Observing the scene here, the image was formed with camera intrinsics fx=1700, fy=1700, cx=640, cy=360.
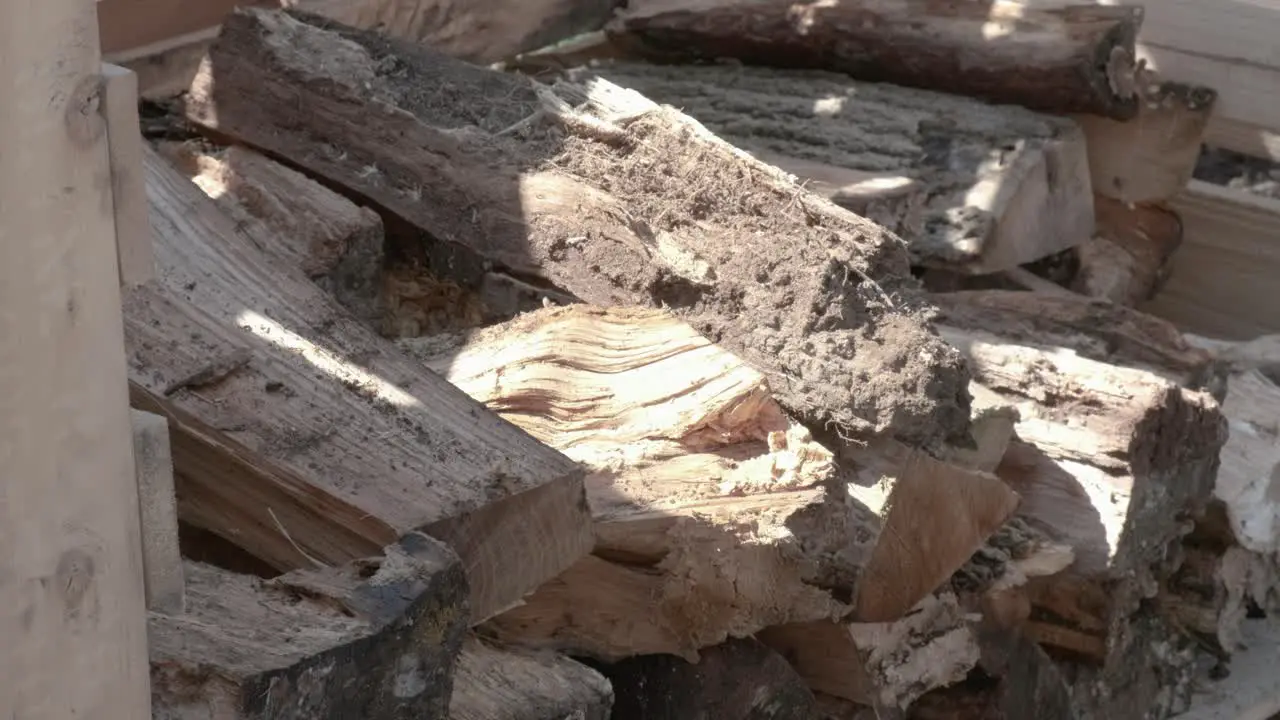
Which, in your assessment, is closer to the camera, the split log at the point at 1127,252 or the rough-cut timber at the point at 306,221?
the rough-cut timber at the point at 306,221

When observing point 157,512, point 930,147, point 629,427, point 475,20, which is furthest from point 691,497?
point 475,20

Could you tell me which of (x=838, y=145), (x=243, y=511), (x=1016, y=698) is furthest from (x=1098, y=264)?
(x=243, y=511)

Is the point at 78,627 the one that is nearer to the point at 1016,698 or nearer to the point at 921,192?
the point at 1016,698

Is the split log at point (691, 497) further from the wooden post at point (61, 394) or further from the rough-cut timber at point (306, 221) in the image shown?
the wooden post at point (61, 394)

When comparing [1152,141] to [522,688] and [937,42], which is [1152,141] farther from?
[522,688]

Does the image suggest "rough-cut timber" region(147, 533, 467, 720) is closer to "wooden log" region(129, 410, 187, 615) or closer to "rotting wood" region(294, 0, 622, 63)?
"wooden log" region(129, 410, 187, 615)

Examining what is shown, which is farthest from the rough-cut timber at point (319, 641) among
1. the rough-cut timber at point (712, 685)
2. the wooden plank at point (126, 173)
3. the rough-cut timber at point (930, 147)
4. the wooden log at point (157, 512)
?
the rough-cut timber at point (930, 147)
